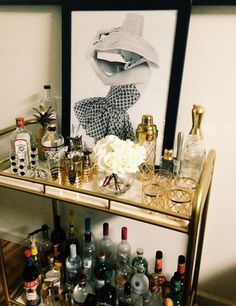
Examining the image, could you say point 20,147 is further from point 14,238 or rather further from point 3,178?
point 14,238

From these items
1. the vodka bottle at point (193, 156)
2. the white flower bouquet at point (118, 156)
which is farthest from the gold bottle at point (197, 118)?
the white flower bouquet at point (118, 156)

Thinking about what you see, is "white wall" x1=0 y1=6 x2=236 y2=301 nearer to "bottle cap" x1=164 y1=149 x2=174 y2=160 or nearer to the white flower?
"bottle cap" x1=164 y1=149 x2=174 y2=160

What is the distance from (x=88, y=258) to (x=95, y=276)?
10 centimetres

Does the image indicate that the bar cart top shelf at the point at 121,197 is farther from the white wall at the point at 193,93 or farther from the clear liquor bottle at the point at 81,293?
the clear liquor bottle at the point at 81,293

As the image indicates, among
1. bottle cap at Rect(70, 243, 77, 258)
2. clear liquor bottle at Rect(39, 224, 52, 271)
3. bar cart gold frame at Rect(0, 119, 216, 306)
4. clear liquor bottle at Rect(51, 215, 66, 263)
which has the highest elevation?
bar cart gold frame at Rect(0, 119, 216, 306)

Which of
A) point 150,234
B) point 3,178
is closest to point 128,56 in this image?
point 3,178

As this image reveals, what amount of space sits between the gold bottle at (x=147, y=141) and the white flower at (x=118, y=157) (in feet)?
0.53

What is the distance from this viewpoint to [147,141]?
1.15 metres

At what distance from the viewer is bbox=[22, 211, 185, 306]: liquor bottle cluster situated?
4.31 feet

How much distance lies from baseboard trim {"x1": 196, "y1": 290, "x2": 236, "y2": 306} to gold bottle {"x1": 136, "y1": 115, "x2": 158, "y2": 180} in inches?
30.8

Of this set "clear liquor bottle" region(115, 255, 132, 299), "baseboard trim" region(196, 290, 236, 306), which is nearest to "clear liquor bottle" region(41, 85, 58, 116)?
"clear liquor bottle" region(115, 255, 132, 299)

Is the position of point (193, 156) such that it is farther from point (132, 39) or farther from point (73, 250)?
point (73, 250)

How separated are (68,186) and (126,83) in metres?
0.50

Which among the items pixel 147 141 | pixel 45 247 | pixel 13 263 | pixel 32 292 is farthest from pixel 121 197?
pixel 13 263
